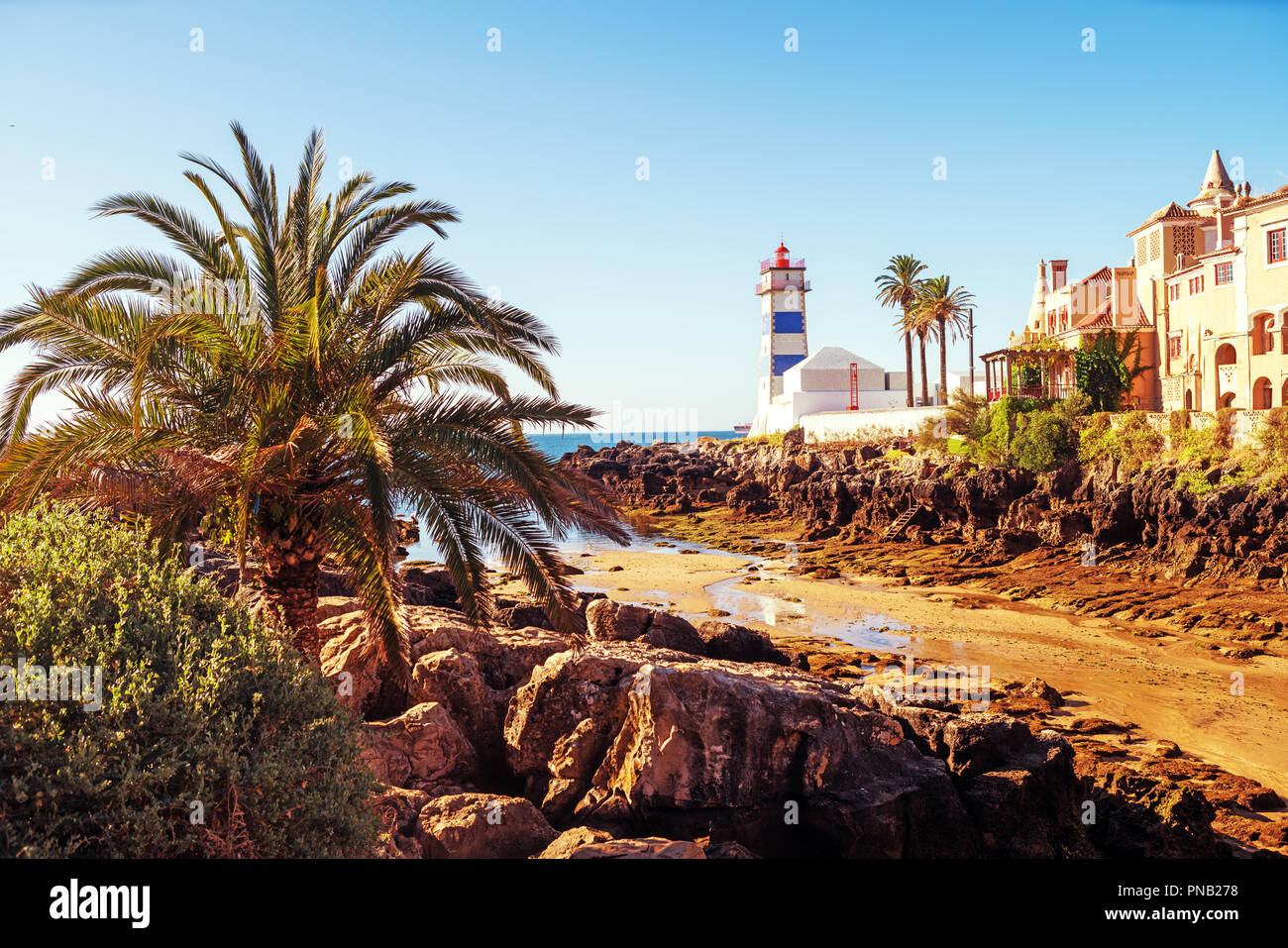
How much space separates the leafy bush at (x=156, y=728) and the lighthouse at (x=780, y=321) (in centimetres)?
7081

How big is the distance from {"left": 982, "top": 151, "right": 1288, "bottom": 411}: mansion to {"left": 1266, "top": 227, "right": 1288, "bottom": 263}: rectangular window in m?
0.04

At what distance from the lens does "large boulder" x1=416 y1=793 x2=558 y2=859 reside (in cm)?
776

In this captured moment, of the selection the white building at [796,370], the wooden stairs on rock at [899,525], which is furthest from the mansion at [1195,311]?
the white building at [796,370]

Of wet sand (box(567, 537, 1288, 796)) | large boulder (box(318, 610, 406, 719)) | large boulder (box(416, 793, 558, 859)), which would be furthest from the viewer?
wet sand (box(567, 537, 1288, 796))

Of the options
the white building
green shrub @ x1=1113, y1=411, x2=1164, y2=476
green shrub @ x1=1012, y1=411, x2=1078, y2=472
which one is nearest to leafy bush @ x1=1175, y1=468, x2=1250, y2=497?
green shrub @ x1=1113, y1=411, x2=1164, y2=476

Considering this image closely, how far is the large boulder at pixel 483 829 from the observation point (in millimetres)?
7762

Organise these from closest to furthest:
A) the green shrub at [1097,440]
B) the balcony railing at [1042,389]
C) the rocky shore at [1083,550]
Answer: the rocky shore at [1083,550], the green shrub at [1097,440], the balcony railing at [1042,389]

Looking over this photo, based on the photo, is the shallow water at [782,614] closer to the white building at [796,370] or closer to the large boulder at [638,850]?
the large boulder at [638,850]

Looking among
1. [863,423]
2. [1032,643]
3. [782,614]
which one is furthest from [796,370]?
[1032,643]

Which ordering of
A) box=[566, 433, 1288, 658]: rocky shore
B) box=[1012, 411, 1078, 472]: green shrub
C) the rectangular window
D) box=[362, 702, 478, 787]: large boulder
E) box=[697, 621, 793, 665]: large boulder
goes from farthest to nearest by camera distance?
box=[1012, 411, 1078, 472]: green shrub
the rectangular window
box=[566, 433, 1288, 658]: rocky shore
box=[697, 621, 793, 665]: large boulder
box=[362, 702, 478, 787]: large boulder

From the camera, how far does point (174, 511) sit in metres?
9.30

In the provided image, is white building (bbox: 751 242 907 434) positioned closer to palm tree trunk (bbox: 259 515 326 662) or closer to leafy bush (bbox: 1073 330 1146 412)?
leafy bush (bbox: 1073 330 1146 412)

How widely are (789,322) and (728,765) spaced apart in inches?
2830
